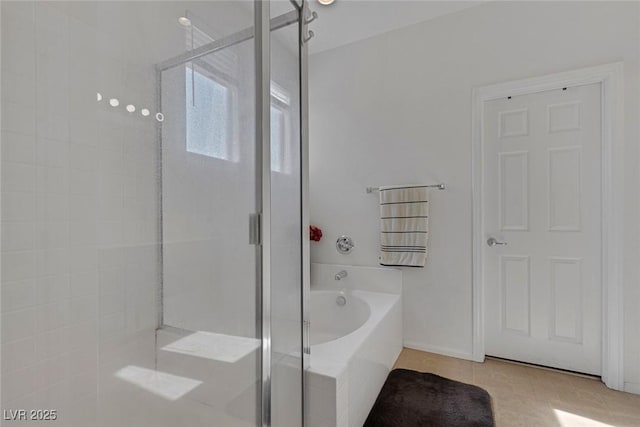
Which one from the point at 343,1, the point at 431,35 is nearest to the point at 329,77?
the point at 343,1

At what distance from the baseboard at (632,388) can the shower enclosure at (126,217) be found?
2.21 meters

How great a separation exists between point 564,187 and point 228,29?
226cm

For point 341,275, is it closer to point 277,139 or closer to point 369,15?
point 277,139

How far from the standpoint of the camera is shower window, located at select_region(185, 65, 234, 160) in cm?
97

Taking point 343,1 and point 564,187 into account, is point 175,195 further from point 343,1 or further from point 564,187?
point 564,187

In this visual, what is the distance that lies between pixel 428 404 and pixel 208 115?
1.83 meters

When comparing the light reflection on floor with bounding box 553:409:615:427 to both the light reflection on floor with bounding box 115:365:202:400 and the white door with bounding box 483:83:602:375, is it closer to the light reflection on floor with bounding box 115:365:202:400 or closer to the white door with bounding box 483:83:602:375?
the white door with bounding box 483:83:602:375

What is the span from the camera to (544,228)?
2.10 metres

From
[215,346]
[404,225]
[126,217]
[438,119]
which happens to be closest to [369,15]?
[438,119]

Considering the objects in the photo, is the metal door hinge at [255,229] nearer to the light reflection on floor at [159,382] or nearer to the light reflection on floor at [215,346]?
the light reflection on floor at [215,346]

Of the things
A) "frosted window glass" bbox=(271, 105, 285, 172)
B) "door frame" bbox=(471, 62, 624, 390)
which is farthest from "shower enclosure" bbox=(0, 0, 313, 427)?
"door frame" bbox=(471, 62, 624, 390)

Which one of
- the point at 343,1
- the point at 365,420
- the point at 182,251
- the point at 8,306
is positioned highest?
the point at 343,1

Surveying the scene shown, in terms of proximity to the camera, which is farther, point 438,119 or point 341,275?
point 341,275

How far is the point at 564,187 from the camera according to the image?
205cm
